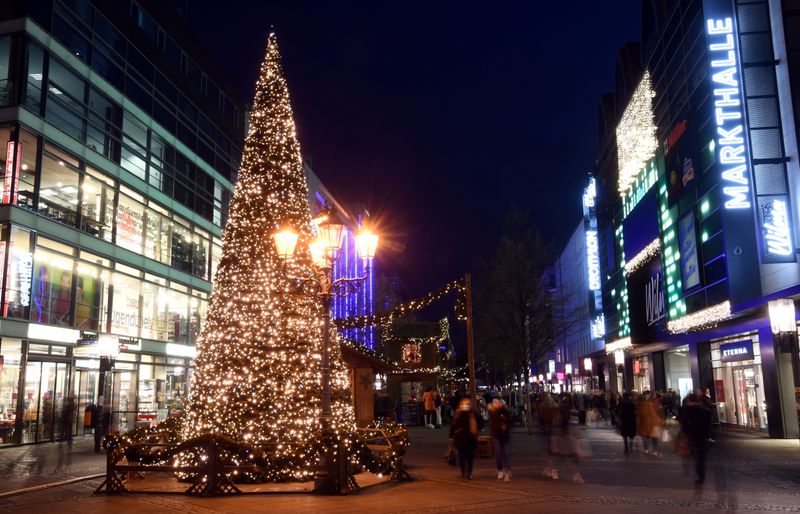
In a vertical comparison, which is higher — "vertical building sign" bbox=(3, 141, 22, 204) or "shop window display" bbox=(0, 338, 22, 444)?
"vertical building sign" bbox=(3, 141, 22, 204)

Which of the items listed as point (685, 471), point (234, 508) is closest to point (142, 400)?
point (234, 508)

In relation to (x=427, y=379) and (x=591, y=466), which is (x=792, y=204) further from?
(x=427, y=379)

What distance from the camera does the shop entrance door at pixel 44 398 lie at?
23.1 m

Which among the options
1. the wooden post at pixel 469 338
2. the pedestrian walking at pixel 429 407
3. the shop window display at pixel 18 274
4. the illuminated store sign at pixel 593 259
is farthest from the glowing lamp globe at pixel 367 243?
the illuminated store sign at pixel 593 259

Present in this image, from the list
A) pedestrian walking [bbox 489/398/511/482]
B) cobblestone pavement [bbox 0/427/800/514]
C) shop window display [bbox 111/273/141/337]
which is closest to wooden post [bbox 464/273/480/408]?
cobblestone pavement [bbox 0/427/800/514]

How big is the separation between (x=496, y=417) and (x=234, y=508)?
221 inches

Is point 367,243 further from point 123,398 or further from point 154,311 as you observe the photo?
point 154,311

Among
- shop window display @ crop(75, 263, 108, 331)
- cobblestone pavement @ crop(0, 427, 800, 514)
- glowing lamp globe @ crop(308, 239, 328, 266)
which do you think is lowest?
cobblestone pavement @ crop(0, 427, 800, 514)

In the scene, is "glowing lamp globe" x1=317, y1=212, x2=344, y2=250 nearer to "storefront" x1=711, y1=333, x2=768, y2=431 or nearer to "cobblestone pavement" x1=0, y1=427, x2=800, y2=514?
"cobblestone pavement" x1=0, y1=427, x2=800, y2=514

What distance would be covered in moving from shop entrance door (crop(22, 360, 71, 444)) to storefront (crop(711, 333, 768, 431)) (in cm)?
2517

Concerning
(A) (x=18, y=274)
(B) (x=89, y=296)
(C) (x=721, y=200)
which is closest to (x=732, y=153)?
(C) (x=721, y=200)

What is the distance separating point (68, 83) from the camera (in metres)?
25.6

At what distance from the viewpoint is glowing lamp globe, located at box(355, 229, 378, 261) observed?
12.6 meters

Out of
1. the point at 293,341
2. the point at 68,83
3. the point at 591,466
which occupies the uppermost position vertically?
the point at 68,83
